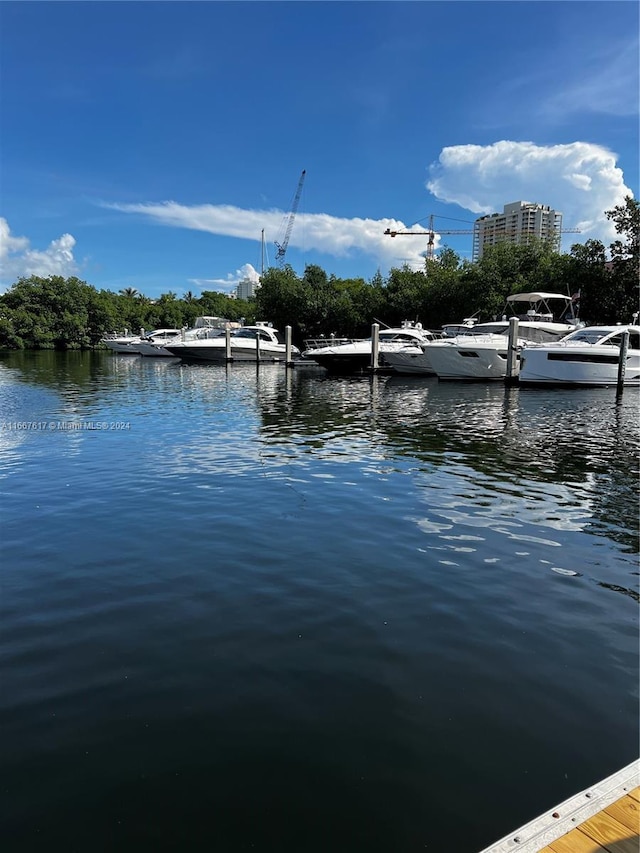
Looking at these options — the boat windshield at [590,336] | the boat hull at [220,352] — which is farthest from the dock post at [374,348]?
the boat hull at [220,352]

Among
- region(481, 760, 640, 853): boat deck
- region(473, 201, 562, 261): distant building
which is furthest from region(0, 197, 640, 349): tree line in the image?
region(473, 201, 562, 261): distant building

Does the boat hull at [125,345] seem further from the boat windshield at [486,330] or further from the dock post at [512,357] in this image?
the dock post at [512,357]

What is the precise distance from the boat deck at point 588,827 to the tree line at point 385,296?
43185 mm

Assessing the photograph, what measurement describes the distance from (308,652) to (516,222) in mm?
149456

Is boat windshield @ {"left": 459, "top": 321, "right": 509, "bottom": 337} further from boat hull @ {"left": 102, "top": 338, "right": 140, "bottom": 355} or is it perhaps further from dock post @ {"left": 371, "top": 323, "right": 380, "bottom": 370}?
boat hull @ {"left": 102, "top": 338, "right": 140, "bottom": 355}

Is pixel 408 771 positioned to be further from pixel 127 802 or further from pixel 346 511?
pixel 346 511

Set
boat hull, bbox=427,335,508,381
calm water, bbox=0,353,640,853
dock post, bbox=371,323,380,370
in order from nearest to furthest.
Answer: calm water, bbox=0,353,640,853 → boat hull, bbox=427,335,508,381 → dock post, bbox=371,323,380,370

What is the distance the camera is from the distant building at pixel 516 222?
133m

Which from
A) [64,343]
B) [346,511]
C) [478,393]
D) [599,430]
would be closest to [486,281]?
[478,393]

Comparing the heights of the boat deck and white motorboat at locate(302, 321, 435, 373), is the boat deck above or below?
below

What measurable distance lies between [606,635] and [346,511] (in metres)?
4.31

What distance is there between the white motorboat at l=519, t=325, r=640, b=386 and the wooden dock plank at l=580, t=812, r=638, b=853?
2827 centimetres

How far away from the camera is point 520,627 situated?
17.8 ft

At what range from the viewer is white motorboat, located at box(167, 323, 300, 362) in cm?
5028
